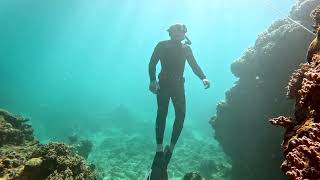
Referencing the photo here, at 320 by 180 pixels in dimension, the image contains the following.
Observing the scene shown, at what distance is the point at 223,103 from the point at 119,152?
9409 mm

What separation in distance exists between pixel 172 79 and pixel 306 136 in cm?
681

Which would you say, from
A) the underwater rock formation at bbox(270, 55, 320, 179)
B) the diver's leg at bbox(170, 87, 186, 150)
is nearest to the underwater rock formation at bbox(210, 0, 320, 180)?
the diver's leg at bbox(170, 87, 186, 150)

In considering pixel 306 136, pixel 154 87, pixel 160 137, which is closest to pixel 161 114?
pixel 160 137

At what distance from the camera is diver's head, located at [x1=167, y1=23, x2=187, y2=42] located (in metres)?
9.62

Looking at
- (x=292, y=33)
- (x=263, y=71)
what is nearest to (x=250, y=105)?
(x=263, y=71)

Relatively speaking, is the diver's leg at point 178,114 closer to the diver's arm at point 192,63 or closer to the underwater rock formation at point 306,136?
the diver's arm at point 192,63

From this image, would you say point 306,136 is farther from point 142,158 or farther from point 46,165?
point 142,158

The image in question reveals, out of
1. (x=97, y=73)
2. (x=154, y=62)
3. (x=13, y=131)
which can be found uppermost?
(x=97, y=73)

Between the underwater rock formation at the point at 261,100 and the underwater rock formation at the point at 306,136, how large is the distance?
10224 millimetres

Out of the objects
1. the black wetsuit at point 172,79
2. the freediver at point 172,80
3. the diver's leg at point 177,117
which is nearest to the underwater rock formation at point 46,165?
the diver's leg at point 177,117

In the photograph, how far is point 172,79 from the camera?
959cm

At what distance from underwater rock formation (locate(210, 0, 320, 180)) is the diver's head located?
6217mm

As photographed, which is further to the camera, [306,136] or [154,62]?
[154,62]

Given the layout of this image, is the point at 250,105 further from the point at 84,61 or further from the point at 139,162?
the point at 84,61
